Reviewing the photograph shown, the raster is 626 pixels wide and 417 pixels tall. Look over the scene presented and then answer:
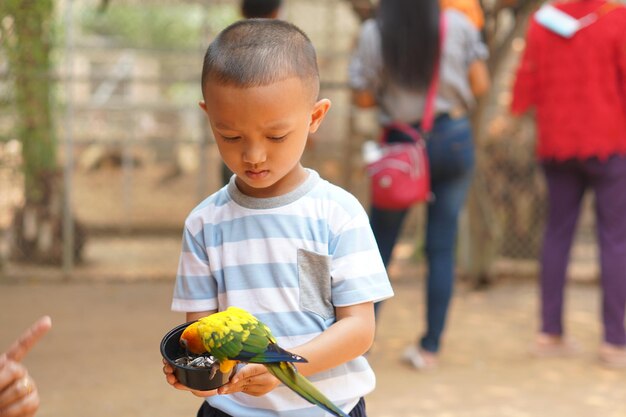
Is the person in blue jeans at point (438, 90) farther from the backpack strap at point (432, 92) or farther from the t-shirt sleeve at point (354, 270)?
the t-shirt sleeve at point (354, 270)

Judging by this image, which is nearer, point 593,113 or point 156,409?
point 156,409

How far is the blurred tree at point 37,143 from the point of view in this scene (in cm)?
564

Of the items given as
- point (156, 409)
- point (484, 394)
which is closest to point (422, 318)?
point (484, 394)

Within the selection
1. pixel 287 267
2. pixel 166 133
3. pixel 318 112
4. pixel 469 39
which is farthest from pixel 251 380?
pixel 166 133

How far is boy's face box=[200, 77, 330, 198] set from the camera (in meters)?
1.63

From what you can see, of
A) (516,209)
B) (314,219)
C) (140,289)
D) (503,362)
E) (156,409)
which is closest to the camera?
(314,219)

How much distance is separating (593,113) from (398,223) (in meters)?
1.11

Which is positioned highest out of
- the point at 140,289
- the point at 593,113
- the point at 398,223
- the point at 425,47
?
the point at 425,47

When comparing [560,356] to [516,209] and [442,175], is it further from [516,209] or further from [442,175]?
[516,209]

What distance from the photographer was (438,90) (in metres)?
4.02

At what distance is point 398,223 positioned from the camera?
13.4ft

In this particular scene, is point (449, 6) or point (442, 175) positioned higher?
point (449, 6)

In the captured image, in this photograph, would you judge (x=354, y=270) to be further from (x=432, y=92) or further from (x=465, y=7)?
(x=465, y=7)

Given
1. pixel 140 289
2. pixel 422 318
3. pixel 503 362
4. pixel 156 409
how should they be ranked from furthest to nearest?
pixel 140 289
pixel 422 318
pixel 503 362
pixel 156 409
